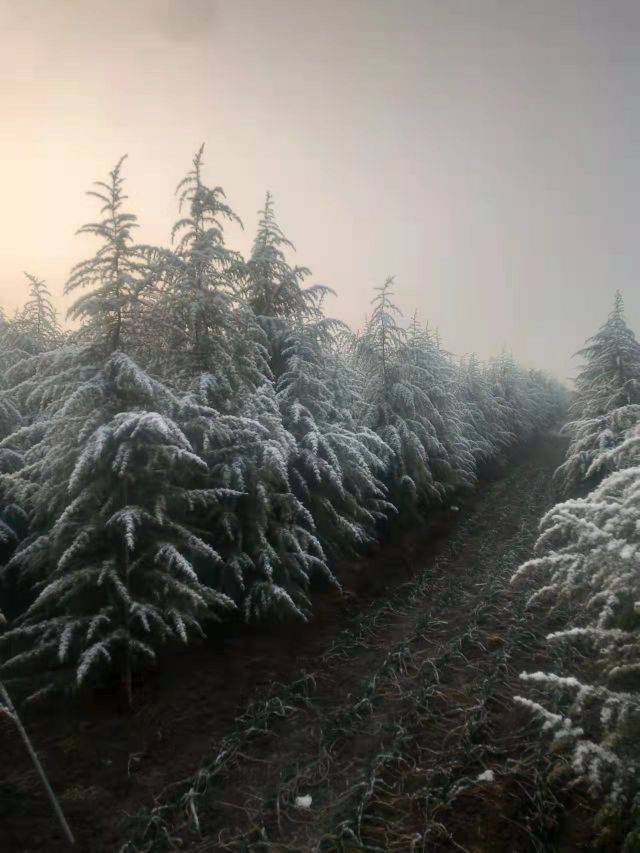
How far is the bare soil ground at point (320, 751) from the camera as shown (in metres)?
4.19

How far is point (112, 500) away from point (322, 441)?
424 centimetres

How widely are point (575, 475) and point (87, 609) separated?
658 inches

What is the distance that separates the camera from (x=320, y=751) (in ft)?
17.6

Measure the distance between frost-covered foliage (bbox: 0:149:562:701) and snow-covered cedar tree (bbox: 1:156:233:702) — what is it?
0.09 ft

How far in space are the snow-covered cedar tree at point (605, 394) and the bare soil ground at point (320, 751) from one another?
8.67 meters

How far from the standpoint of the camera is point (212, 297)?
26.7 ft

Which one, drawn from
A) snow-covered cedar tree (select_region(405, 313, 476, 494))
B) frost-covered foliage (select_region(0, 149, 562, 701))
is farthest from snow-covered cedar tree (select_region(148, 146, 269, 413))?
snow-covered cedar tree (select_region(405, 313, 476, 494))

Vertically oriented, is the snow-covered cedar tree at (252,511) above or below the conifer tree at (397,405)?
below

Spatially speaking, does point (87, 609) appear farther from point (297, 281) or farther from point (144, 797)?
point (297, 281)

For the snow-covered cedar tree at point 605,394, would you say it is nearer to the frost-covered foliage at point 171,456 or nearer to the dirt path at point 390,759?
the frost-covered foliage at point 171,456

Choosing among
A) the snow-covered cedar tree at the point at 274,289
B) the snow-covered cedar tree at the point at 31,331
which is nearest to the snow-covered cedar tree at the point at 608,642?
the snow-covered cedar tree at the point at 274,289

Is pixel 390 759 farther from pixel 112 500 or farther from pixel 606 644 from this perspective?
Answer: pixel 112 500

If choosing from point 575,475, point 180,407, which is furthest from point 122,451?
point 575,475

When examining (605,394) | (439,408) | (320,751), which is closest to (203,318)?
(320,751)
